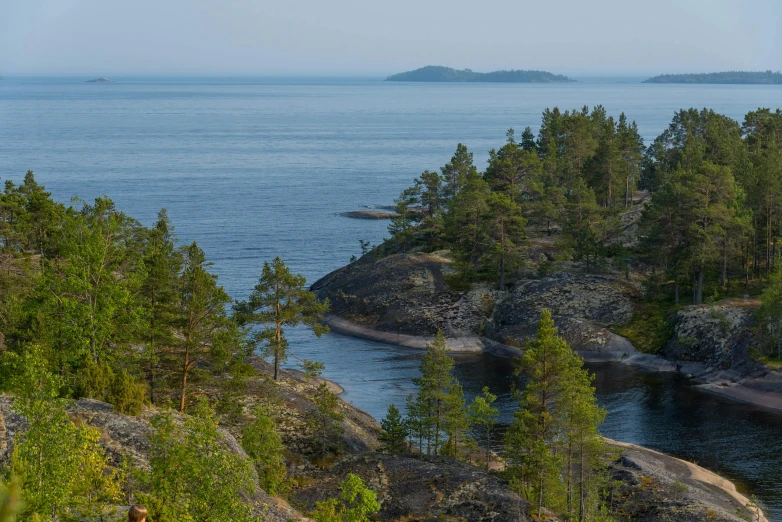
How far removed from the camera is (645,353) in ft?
300

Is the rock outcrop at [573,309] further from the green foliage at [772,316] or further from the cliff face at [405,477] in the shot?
the cliff face at [405,477]

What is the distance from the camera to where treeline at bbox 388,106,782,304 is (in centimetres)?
9363

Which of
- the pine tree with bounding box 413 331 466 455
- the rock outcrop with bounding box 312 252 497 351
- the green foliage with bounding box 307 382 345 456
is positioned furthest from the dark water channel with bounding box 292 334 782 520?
the pine tree with bounding box 413 331 466 455

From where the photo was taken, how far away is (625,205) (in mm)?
→ 137000

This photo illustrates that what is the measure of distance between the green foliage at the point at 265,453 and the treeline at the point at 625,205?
58404 millimetres

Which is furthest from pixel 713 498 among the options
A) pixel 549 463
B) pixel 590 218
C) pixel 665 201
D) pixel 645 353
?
pixel 590 218

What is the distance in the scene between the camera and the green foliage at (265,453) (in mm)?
46125

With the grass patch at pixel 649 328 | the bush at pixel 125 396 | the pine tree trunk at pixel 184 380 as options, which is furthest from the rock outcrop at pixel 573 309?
the bush at pixel 125 396

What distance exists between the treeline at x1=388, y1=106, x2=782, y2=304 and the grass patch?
8.59 feet

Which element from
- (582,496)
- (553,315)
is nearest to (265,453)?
(582,496)

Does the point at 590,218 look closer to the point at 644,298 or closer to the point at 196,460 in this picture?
the point at 644,298

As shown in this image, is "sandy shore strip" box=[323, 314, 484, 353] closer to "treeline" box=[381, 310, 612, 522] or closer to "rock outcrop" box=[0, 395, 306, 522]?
"treeline" box=[381, 310, 612, 522]

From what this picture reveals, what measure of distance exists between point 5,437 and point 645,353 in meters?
70.2

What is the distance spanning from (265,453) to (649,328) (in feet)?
193
